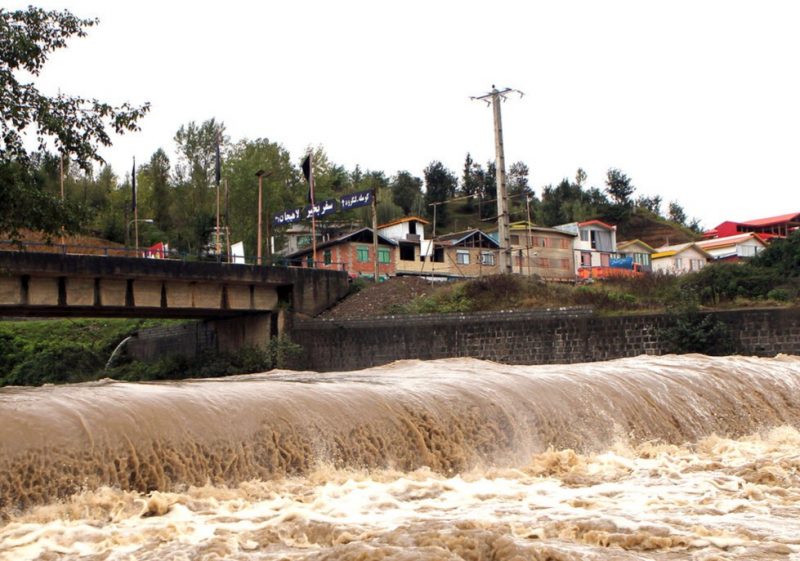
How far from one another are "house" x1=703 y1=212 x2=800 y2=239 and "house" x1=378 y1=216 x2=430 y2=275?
123 feet

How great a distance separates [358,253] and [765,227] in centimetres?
5305

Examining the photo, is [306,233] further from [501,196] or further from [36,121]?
[36,121]

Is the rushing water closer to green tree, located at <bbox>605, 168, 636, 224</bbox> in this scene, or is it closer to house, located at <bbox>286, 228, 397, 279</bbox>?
house, located at <bbox>286, 228, 397, 279</bbox>

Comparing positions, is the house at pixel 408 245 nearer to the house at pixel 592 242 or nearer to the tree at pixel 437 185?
the house at pixel 592 242

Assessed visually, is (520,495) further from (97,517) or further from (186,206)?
(186,206)

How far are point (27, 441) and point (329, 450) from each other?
3.92m

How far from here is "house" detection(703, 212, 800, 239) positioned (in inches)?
3583

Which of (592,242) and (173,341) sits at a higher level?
(592,242)

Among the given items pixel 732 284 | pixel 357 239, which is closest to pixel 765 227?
pixel 357 239

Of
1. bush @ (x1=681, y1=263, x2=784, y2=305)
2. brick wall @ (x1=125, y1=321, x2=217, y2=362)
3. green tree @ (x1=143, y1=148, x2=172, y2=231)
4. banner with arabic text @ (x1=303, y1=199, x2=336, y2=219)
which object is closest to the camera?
bush @ (x1=681, y1=263, x2=784, y2=305)

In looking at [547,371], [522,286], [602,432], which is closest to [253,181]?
[522,286]

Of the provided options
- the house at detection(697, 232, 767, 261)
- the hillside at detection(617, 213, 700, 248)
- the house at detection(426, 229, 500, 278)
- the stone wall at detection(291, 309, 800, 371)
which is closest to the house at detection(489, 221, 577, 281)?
the house at detection(426, 229, 500, 278)

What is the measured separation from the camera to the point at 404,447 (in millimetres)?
13094

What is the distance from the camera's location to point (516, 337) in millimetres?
33188
